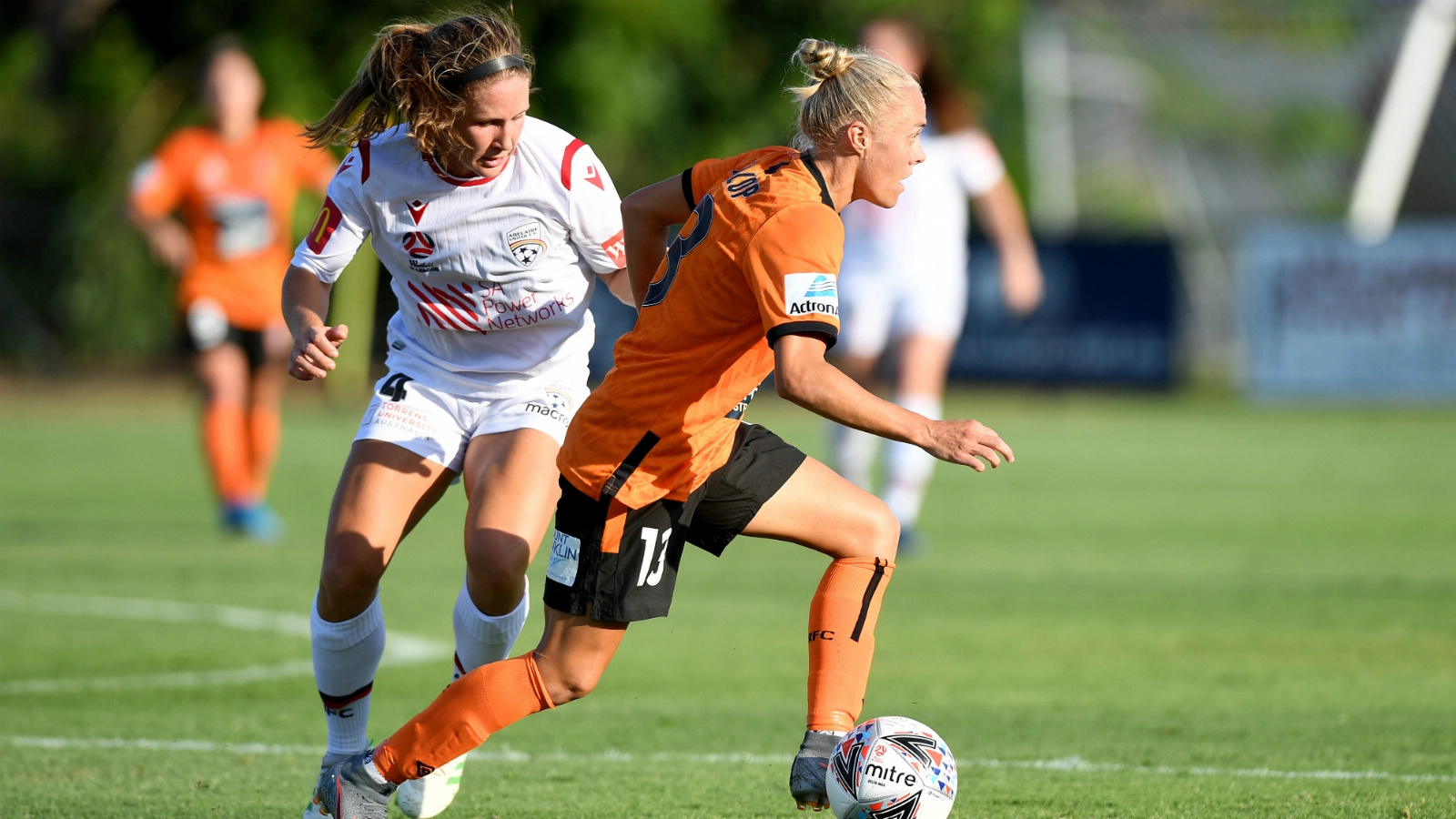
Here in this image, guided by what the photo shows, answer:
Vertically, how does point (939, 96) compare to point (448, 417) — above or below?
above

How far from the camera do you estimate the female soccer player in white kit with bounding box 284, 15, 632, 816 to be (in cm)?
439

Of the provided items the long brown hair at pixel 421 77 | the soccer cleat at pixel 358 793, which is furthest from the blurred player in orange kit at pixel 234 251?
the soccer cleat at pixel 358 793

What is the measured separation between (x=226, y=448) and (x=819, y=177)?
22.7ft

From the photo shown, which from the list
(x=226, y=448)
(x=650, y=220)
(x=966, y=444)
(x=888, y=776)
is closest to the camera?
(x=966, y=444)

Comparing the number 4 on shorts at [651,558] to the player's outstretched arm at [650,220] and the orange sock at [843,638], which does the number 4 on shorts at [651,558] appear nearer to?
the orange sock at [843,638]

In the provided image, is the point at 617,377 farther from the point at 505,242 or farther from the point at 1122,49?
the point at 1122,49

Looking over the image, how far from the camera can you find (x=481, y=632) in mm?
4551

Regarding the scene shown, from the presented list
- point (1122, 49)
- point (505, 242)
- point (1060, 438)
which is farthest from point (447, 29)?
point (1122, 49)

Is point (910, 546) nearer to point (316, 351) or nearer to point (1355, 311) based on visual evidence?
point (316, 351)

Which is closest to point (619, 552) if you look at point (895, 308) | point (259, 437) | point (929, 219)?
point (895, 308)

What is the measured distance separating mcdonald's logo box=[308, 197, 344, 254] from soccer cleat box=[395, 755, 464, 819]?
1419 mm

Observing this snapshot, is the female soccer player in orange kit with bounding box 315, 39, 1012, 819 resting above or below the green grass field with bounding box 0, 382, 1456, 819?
above

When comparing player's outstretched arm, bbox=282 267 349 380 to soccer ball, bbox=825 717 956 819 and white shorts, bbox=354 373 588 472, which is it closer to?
white shorts, bbox=354 373 588 472

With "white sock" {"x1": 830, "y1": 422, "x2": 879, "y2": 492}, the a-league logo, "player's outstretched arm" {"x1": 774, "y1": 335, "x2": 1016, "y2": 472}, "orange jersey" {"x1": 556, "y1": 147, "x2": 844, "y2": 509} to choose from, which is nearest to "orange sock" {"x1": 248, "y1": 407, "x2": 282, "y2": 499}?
"white sock" {"x1": 830, "y1": 422, "x2": 879, "y2": 492}
